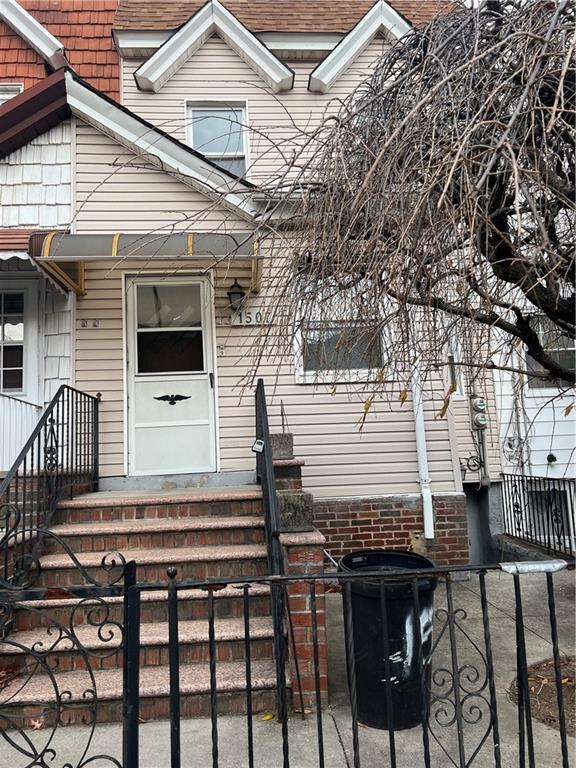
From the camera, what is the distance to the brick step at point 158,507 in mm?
4617

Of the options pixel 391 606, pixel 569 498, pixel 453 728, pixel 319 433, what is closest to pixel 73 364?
pixel 319 433

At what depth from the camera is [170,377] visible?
5.97 m

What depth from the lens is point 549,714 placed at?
121 inches

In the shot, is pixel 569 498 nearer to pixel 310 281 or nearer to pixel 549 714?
pixel 549 714

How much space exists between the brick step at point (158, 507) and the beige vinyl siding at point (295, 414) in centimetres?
117

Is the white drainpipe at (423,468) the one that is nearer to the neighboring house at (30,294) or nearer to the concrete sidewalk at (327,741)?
the concrete sidewalk at (327,741)

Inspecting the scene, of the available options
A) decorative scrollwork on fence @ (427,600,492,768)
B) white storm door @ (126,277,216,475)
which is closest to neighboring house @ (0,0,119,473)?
white storm door @ (126,277,216,475)

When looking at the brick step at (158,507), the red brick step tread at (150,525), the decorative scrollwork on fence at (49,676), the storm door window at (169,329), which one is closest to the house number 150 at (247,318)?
the storm door window at (169,329)

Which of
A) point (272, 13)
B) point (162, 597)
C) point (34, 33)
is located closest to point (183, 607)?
point (162, 597)

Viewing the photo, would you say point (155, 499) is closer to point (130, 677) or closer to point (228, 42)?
point (130, 677)

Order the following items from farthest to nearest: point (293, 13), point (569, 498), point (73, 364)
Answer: point (293, 13)
point (569, 498)
point (73, 364)

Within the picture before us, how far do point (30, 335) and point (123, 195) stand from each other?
194 cm

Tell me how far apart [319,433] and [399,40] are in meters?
4.12

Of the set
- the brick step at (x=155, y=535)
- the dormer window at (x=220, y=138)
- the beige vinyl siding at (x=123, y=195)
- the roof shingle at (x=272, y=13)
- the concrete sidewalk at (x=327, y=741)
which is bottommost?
the concrete sidewalk at (x=327, y=741)
